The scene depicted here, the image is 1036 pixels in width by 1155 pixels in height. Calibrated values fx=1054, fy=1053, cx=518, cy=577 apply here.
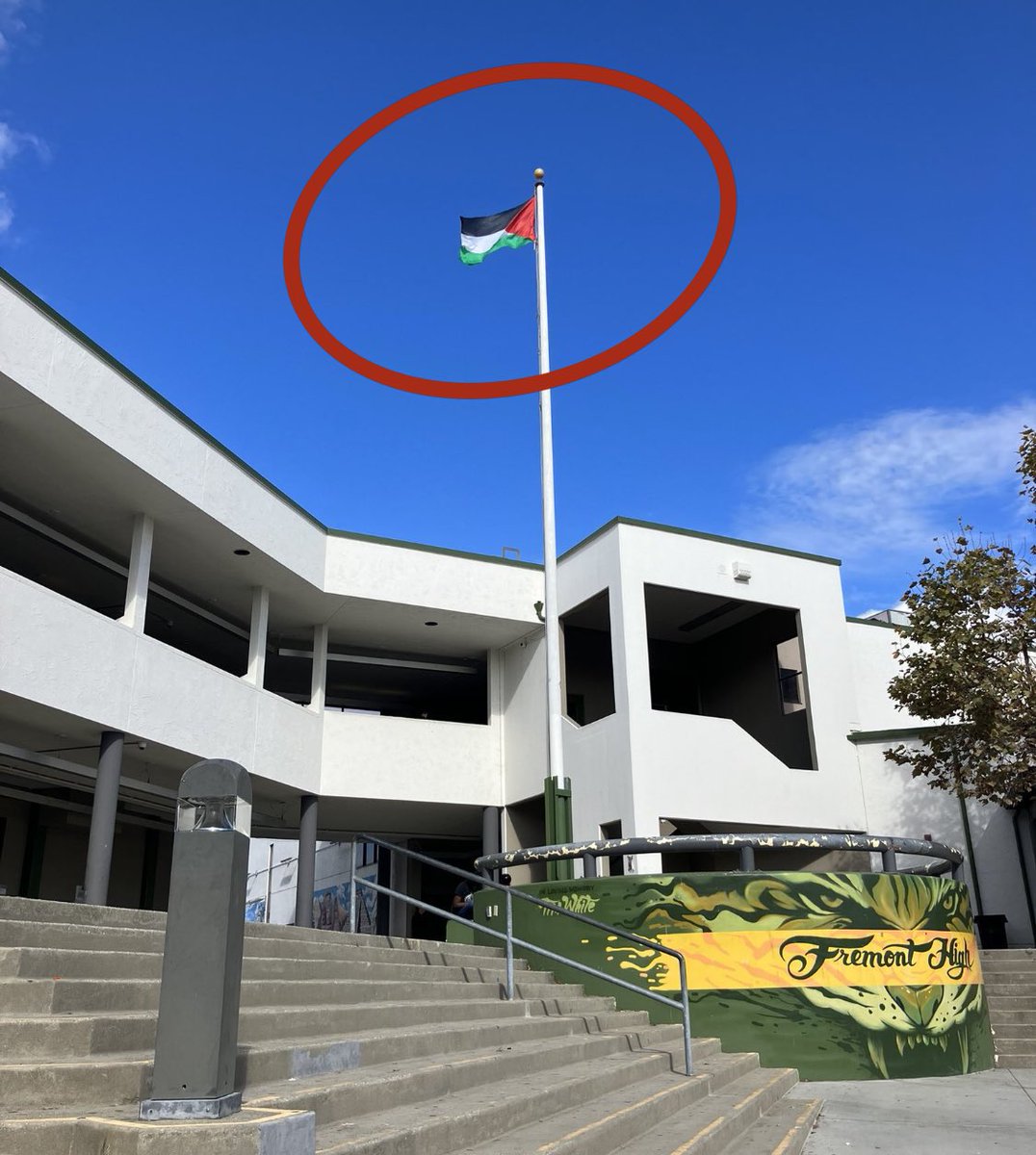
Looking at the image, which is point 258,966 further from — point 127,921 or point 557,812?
point 557,812

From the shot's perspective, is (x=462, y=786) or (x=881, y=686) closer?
(x=462, y=786)

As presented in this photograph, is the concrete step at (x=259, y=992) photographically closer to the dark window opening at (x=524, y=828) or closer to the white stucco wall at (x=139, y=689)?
the white stucco wall at (x=139, y=689)

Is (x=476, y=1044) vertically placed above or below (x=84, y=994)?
below

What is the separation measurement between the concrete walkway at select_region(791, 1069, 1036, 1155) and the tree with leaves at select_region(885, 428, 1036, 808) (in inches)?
224

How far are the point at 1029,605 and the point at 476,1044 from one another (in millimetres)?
11986

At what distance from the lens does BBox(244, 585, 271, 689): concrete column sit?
1769 centimetres

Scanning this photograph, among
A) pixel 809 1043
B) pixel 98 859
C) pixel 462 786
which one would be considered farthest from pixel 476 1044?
pixel 462 786

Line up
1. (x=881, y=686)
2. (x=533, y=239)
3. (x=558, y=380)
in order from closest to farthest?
(x=558, y=380) < (x=533, y=239) < (x=881, y=686)

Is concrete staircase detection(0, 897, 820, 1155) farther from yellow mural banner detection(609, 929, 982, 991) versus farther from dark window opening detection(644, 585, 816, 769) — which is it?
dark window opening detection(644, 585, 816, 769)

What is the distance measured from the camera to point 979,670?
51.4 ft

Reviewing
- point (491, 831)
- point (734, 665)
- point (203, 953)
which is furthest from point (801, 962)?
point (734, 665)

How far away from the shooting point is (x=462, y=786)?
66.5 feet

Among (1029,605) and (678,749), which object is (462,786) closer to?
(678,749)

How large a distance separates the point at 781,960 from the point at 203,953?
8.39 meters
